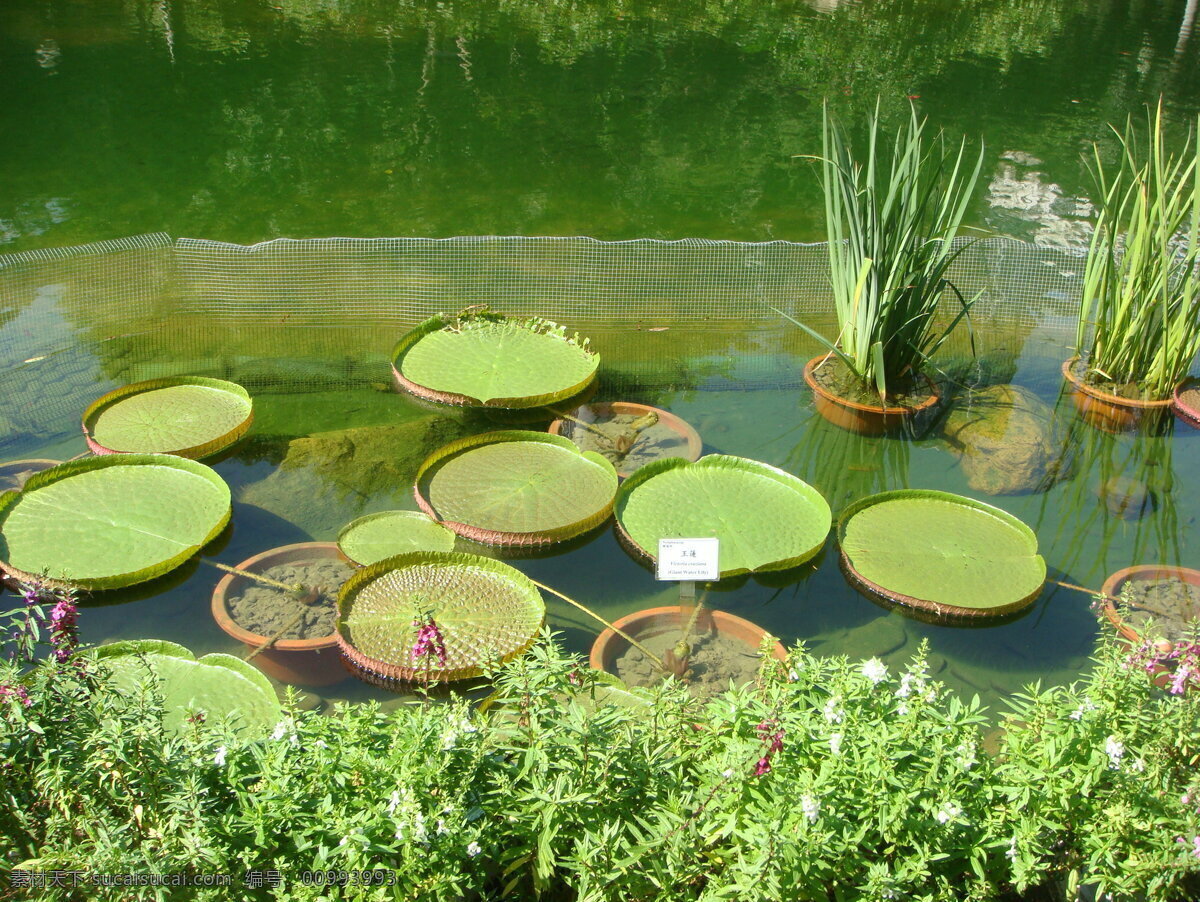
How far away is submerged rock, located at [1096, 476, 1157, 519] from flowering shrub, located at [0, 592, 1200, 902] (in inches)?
83.1

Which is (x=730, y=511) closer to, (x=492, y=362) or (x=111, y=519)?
(x=492, y=362)

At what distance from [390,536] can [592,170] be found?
4.17 m

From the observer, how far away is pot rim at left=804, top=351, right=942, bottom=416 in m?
4.18

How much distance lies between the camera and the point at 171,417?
3.81m

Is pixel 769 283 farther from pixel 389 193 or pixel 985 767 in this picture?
pixel 985 767

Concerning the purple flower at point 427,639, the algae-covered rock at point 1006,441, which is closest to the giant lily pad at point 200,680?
the purple flower at point 427,639

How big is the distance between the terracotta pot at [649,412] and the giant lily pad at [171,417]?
1.27m

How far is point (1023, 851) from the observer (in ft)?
5.76

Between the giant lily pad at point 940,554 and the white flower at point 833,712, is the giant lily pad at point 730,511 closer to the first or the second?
the giant lily pad at point 940,554

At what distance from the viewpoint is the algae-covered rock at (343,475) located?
11.6 feet

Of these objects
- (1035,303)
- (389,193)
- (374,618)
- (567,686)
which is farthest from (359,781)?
(389,193)

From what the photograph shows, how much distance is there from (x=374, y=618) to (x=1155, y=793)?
2071mm

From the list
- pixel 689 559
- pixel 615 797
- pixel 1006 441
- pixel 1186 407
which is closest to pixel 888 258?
pixel 1006 441

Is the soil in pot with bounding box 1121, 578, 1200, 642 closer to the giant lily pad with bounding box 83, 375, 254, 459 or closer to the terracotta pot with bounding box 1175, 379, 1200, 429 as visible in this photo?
the terracotta pot with bounding box 1175, 379, 1200, 429
